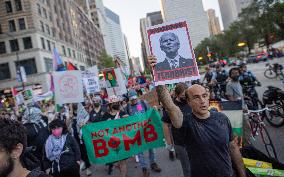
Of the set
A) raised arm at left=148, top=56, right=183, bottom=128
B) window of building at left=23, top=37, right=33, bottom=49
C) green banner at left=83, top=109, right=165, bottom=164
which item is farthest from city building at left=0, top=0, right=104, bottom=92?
raised arm at left=148, top=56, right=183, bottom=128

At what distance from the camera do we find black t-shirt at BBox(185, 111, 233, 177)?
2850 millimetres

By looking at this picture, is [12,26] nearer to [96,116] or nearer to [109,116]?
[96,116]

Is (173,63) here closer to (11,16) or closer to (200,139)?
(200,139)

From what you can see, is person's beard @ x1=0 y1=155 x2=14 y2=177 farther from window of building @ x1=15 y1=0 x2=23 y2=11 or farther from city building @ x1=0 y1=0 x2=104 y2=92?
window of building @ x1=15 y1=0 x2=23 y2=11

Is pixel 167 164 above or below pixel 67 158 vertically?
below

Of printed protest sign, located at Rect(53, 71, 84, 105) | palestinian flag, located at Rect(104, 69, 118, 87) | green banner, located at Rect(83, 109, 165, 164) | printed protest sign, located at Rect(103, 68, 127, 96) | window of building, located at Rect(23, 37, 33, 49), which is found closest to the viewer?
green banner, located at Rect(83, 109, 165, 164)

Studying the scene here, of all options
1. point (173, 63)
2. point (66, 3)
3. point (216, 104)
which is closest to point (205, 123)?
point (173, 63)

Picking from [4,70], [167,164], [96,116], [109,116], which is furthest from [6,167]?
[4,70]

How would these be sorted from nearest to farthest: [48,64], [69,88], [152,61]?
[152,61], [69,88], [48,64]

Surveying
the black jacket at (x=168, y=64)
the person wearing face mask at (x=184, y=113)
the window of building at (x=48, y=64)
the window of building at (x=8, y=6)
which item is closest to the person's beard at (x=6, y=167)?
the black jacket at (x=168, y=64)

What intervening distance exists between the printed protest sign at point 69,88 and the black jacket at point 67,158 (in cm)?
303

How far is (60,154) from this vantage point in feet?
16.5

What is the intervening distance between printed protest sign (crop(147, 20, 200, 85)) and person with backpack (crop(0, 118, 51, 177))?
1.79 metres

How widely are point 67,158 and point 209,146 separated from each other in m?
2.98
